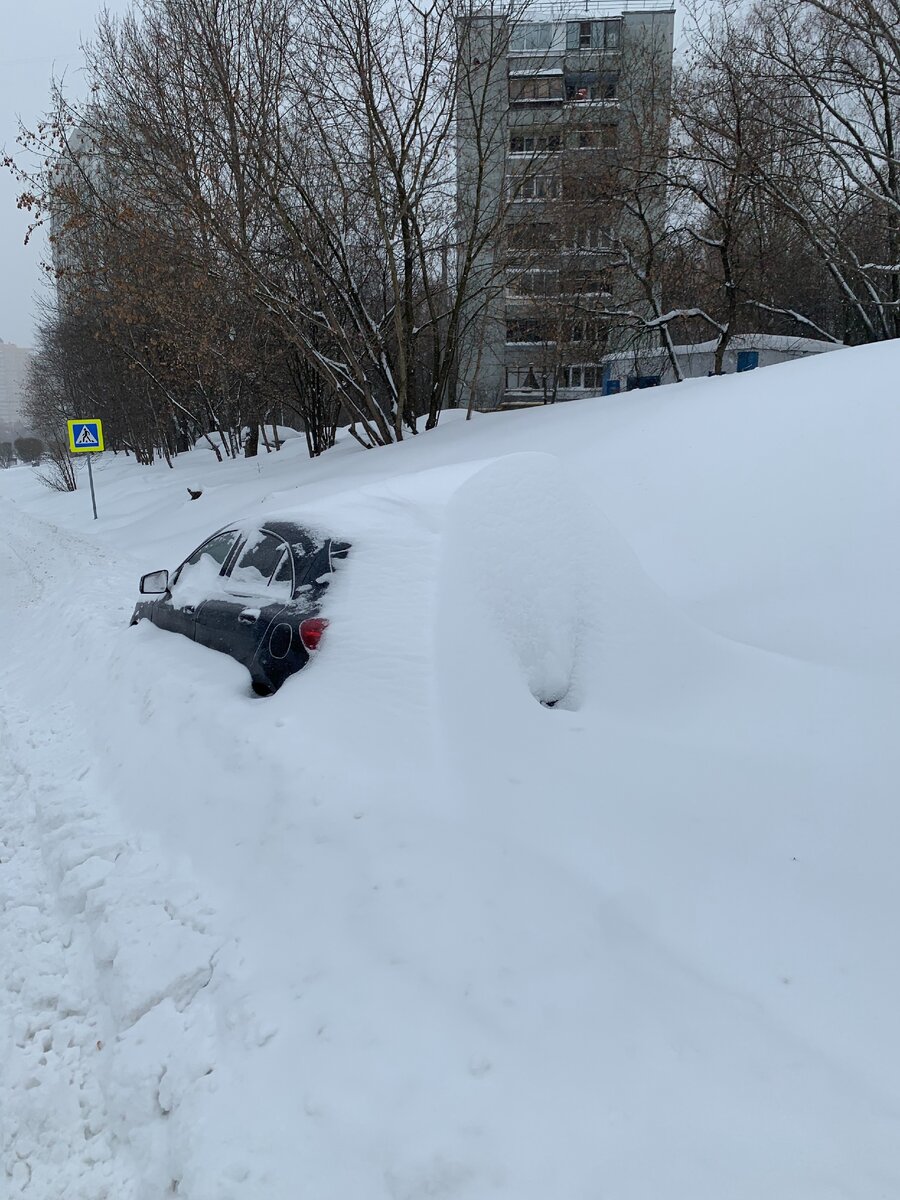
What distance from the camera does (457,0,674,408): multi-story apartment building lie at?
14.8m

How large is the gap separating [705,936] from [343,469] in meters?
12.3

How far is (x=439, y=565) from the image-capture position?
4047 mm

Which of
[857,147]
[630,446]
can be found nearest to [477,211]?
[857,147]

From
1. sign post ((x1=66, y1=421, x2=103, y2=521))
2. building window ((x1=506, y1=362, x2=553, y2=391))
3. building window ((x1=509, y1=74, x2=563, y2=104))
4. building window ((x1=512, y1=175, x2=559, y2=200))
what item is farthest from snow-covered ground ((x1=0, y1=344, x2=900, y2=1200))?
building window ((x1=506, y1=362, x2=553, y2=391))

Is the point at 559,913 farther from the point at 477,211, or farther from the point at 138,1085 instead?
the point at 477,211

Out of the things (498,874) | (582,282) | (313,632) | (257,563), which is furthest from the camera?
(582,282)

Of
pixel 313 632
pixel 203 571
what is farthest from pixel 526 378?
pixel 313 632

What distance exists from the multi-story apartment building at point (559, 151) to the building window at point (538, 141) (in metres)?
0.03

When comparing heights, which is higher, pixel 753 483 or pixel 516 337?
pixel 516 337

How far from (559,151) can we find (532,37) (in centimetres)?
259

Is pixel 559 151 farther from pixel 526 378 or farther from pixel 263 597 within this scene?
pixel 526 378

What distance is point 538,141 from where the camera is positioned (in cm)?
1560

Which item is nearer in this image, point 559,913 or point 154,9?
point 559,913

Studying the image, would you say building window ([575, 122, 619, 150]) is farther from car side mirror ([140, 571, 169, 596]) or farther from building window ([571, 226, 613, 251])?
car side mirror ([140, 571, 169, 596])
